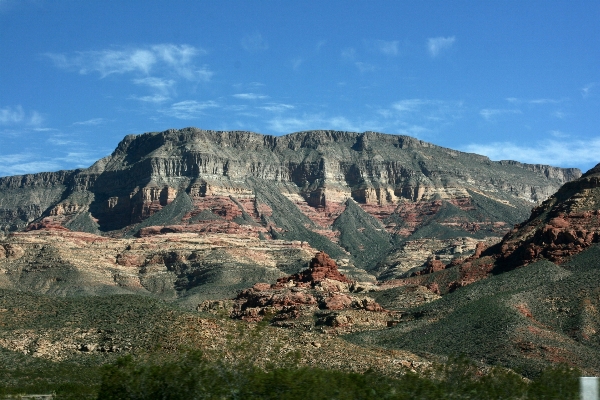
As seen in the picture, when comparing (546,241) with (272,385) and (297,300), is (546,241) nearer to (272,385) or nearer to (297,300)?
(297,300)

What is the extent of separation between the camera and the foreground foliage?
3114 cm

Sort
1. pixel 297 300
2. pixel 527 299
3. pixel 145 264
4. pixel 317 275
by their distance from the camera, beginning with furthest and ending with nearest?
1. pixel 145 264
2. pixel 317 275
3. pixel 297 300
4. pixel 527 299

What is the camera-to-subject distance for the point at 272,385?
103 feet

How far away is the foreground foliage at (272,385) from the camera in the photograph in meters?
31.1

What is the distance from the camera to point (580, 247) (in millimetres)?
111000

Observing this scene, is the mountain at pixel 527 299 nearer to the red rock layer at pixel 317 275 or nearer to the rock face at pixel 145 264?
the red rock layer at pixel 317 275

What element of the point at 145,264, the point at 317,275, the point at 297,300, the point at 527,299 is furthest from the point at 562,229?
the point at 145,264

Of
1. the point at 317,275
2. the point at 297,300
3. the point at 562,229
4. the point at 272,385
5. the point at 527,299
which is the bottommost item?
the point at 297,300

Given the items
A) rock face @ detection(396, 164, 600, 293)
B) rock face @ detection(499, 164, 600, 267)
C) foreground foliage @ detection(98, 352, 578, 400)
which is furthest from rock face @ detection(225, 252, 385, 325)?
foreground foliage @ detection(98, 352, 578, 400)

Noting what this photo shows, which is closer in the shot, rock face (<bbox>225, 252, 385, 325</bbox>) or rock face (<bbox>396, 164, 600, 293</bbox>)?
rock face (<bbox>225, 252, 385, 325</bbox>)

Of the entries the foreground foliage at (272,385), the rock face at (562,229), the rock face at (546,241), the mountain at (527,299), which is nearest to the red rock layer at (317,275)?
the mountain at (527,299)

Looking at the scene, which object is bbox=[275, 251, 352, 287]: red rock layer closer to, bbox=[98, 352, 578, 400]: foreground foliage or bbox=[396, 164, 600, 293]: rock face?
bbox=[396, 164, 600, 293]: rock face

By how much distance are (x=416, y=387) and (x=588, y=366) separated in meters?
45.1

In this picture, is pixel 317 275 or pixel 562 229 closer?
pixel 562 229
